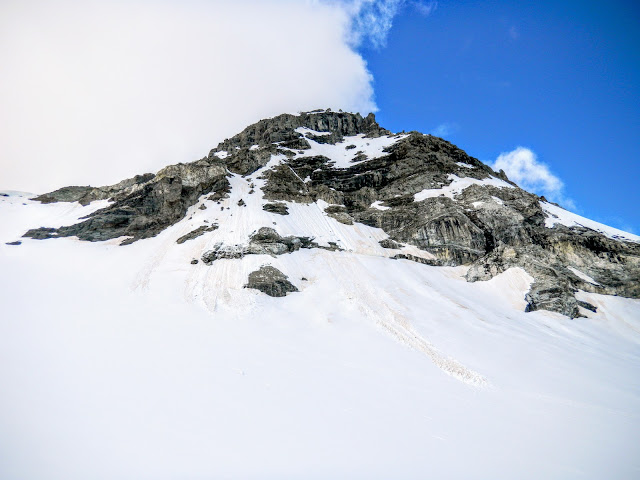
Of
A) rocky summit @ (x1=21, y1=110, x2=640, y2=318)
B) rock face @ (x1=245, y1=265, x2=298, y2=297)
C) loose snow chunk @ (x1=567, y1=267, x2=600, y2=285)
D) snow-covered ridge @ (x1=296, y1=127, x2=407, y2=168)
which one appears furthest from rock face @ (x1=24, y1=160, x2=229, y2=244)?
loose snow chunk @ (x1=567, y1=267, x2=600, y2=285)

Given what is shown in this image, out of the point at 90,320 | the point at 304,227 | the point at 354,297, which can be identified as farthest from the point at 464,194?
the point at 90,320

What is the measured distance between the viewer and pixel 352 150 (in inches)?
3068

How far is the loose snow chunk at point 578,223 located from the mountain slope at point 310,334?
751 millimetres

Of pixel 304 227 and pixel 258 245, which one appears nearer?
pixel 258 245

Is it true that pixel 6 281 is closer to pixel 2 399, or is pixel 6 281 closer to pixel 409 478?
pixel 2 399

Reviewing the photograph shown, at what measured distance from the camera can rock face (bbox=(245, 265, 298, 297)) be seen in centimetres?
2853

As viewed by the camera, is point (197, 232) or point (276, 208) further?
point (276, 208)

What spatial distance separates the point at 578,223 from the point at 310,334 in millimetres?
51962

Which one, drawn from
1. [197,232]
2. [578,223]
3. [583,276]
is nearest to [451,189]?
[578,223]

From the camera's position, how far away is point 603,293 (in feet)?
111

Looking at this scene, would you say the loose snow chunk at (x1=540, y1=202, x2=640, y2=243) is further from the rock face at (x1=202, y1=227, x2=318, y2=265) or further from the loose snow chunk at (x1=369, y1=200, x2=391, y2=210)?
the rock face at (x1=202, y1=227, x2=318, y2=265)

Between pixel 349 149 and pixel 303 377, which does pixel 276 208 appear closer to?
pixel 303 377

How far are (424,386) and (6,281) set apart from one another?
35626mm

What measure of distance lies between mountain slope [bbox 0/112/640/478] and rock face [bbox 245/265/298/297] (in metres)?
0.23
